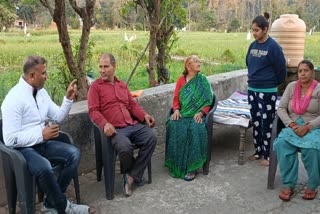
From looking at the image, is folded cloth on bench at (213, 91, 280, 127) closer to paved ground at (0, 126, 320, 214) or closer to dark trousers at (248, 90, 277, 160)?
dark trousers at (248, 90, 277, 160)

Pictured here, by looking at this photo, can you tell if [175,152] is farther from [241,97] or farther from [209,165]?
[241,97]

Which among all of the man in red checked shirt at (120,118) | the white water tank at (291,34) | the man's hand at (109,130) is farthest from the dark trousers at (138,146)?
the white water tank at (291,34)

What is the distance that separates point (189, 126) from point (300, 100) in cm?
106

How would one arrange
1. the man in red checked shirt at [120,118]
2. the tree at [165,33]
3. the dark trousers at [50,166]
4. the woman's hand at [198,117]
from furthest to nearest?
the tree at [165,33]
the woman's hand at [198,117]
the man in red checked shirt at [120,118]
the dark trousers at [50,166]

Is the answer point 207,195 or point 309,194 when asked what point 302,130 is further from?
point 207,195

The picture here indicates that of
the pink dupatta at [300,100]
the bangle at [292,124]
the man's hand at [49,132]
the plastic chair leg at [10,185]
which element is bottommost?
the plastic chair leg at [10,185]

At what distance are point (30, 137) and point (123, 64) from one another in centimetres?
618

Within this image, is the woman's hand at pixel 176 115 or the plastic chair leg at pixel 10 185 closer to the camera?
the plastic chair leg at pixel 10 185

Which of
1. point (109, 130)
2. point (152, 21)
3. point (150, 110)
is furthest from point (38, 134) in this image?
point (152, 21)

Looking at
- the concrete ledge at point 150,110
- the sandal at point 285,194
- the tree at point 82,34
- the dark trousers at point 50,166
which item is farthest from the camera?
the tree at point 82,34

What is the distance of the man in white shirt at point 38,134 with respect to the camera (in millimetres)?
2705

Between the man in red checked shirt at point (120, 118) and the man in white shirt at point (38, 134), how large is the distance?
38 centimetres

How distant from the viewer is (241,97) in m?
5.05

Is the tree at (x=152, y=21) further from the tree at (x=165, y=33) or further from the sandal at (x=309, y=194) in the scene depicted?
the sandal at (x=309, y=194)
